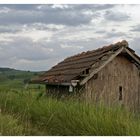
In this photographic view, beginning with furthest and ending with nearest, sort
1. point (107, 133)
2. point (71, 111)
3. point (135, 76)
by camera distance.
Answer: point (135, 76), point (71, 111), point (107, 133)

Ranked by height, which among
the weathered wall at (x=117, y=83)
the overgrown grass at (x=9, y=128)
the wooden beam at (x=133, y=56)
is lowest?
the overgrown grass at (x=9, y=128)

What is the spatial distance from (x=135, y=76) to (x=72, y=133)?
7.00 metres

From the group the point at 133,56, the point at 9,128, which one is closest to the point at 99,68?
the point at 133,56

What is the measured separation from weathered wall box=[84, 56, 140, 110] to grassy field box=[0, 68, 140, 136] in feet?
7.97

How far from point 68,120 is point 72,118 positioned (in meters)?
0.11

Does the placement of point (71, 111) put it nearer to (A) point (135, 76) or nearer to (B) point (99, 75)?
(B) point (99, 75)

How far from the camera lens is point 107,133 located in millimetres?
7789

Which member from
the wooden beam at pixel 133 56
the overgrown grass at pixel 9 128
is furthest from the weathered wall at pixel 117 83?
the overgrown grass at pixel 9 128

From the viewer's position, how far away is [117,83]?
14.7m

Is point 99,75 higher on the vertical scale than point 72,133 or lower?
higher

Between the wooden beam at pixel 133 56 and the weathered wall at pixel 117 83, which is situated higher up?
the wooden beam at pixel 133 56

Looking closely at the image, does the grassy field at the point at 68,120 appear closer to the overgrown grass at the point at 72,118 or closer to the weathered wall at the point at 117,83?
the overgrown grass at the point at 72,118

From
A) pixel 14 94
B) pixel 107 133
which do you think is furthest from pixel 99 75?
pixel 107 133

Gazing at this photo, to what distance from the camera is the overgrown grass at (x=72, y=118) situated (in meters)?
7.78
